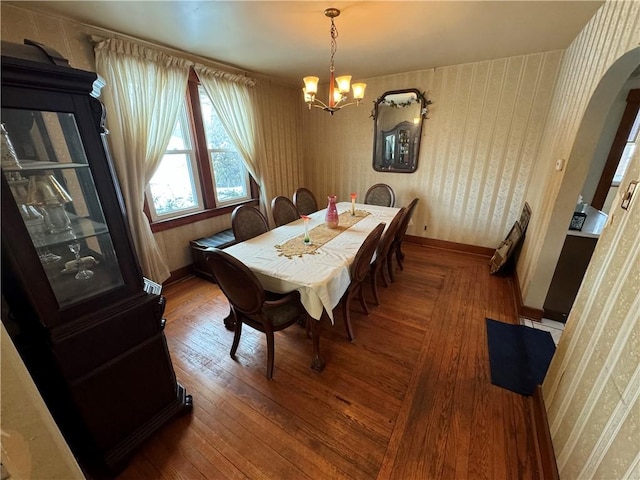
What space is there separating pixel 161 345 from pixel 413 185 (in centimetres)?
366

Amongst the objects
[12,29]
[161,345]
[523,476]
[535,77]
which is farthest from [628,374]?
[12,29]

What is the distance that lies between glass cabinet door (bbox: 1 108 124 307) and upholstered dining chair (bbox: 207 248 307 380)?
0.48 meters

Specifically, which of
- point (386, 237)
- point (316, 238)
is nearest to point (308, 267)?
point (316, 238)

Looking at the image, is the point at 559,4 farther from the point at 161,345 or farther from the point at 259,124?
the point at 161,345

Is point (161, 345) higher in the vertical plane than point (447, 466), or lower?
higher

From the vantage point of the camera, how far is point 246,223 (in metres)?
2.34

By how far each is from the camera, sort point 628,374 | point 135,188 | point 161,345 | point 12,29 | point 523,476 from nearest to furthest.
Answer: point 628,374, point 523,476, point 161,345, point 12,29, point 135,188

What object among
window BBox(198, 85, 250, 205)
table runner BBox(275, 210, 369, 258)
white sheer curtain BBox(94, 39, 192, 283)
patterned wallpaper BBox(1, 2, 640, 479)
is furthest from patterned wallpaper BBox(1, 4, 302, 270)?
table runner BBox(275, 210, 369, 258)

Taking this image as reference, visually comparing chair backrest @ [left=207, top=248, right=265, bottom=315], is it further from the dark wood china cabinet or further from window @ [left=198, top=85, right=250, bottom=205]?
window @ [left=198, top=85, right=250, bottom=205]

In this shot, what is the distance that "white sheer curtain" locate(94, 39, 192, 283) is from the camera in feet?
7.28

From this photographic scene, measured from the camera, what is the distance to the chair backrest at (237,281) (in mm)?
1416

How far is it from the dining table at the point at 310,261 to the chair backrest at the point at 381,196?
1.15 metres

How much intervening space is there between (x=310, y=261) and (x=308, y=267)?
92mm

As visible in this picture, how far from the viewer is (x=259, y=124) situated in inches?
141
